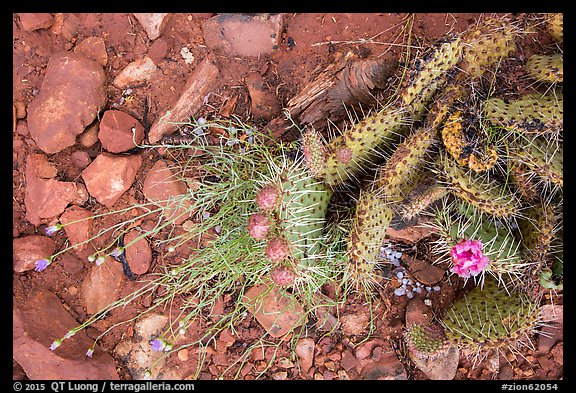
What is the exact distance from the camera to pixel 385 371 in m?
2.66

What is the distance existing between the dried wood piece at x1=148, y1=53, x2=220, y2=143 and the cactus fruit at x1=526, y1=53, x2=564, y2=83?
5.31 ft

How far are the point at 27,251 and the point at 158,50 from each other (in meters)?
1.31

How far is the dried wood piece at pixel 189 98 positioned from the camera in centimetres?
257

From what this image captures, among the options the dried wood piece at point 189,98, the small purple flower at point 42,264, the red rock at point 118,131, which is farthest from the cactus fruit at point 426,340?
the small purple flower at point 42,264

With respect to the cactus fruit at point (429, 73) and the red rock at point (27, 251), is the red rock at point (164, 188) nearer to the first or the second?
the red rock at point (27, 251)

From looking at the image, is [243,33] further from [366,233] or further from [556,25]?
[556,25]

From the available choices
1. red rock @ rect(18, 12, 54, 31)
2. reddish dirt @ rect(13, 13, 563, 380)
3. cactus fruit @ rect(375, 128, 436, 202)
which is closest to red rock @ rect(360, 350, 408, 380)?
reddish dirt @ rect(13, 13, 563, 380)

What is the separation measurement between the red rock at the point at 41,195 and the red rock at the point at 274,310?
45.3 inches

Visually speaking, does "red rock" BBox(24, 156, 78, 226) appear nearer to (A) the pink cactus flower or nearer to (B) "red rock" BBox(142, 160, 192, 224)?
(B) "red rock" BBox(142, 160, 192, 224)

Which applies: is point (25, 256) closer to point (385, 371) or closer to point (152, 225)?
point (152, 225)

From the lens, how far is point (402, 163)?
2.11 metres

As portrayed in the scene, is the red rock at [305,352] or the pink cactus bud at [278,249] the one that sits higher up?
the pink cactus bud at [278,249]

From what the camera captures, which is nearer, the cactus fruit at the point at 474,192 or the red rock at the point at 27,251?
the cactus fruit at the point at 474,192

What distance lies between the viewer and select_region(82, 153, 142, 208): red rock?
2.55 m
